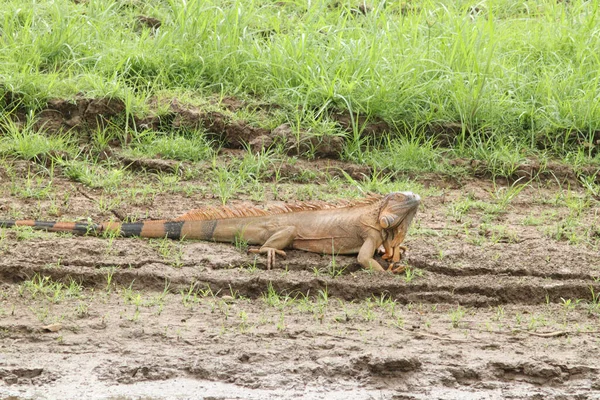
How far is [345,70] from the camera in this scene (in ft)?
29.9

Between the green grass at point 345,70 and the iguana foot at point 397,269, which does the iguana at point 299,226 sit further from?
the green grass at point 345,70

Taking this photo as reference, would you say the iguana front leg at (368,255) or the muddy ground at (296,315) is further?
the iguana front leg at (368,255)

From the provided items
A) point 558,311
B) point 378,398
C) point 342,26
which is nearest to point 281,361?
point 378,398

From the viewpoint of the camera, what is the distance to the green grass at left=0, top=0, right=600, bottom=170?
29.1ft

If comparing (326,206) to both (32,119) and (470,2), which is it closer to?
(32,119)

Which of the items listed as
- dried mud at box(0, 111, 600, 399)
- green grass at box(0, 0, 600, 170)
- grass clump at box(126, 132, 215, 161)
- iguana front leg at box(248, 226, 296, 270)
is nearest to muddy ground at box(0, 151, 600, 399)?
dried mud at box(0, 111, 600, 399)

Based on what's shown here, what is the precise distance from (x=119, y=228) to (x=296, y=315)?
1703 mm

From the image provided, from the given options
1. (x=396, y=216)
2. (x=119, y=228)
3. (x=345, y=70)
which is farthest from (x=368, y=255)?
(x=345, y=70)

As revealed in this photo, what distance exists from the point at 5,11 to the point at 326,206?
449cm

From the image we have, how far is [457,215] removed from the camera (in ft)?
25.5

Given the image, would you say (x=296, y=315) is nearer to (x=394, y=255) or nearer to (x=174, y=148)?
(x=394, y=255)

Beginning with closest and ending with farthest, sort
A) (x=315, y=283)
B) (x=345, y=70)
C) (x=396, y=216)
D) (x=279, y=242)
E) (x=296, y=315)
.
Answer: (x=296, y=315) → (x=315, y=283) → (x=396, y=216) → (x=279, y=242) → (x=345, y=70)

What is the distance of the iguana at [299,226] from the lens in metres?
6.75

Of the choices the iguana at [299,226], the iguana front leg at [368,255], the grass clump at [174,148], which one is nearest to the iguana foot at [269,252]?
the iguana at [299,226]
